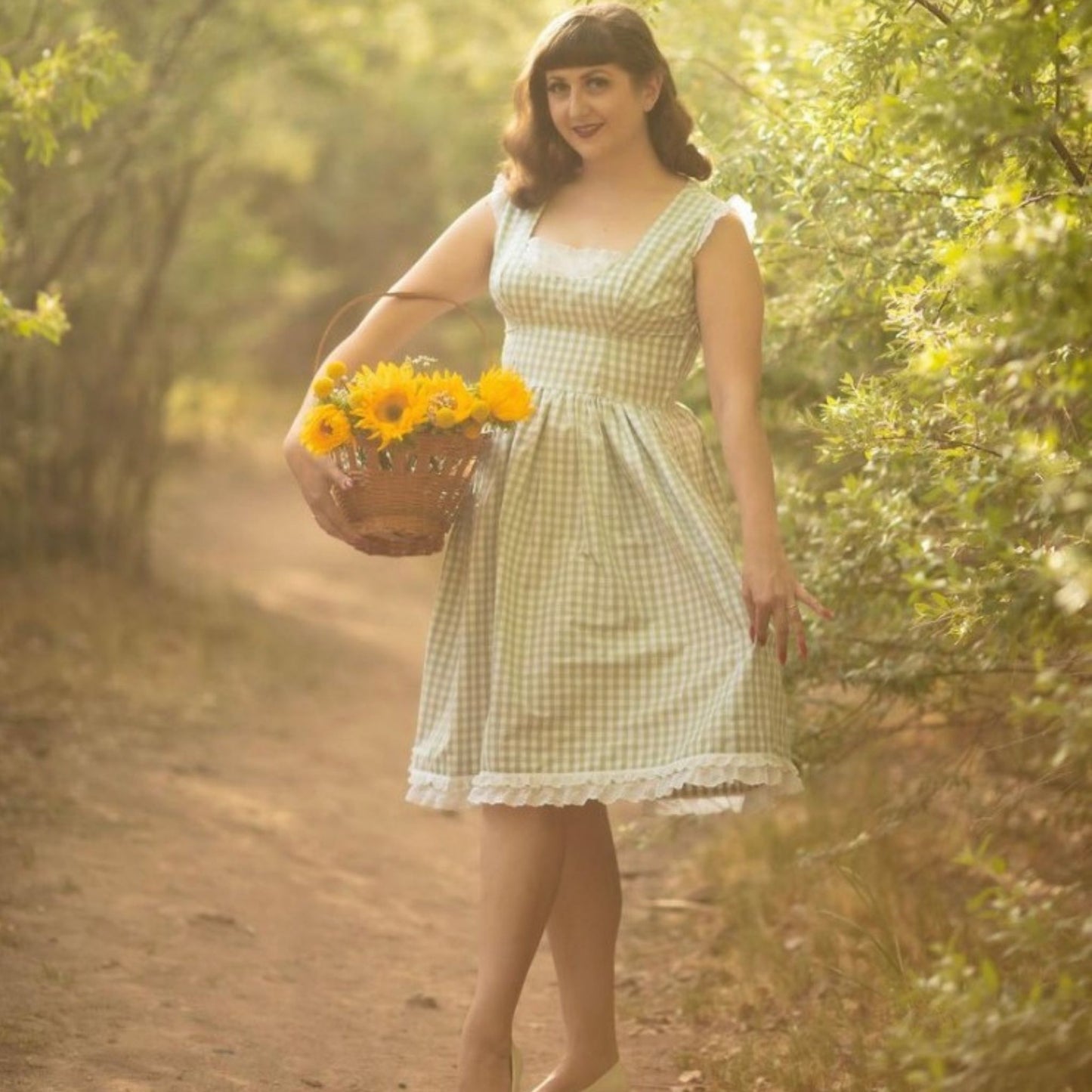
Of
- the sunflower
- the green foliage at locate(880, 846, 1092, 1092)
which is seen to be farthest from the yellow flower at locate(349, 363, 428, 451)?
the green foliage at locate(880, 846, 1092, 1092)

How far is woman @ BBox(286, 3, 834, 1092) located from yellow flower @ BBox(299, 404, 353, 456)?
9 centimetres

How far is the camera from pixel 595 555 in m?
2.98

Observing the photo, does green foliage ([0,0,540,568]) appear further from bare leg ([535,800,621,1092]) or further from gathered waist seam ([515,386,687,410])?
bare leg ([535,800,621,1092])

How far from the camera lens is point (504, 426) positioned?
2939 millimetres

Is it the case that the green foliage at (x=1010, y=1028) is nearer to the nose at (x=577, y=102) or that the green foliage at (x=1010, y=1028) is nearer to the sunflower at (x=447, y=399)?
the sunflower at (x=447, y=399)

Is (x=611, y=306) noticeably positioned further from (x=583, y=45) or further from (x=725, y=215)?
(x=583, y=45)

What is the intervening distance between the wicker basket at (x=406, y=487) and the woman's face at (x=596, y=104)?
568 mm

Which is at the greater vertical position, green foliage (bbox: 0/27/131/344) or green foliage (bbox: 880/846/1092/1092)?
green foliage (bbox: 0/27/131/344)

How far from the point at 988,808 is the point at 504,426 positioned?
143cm

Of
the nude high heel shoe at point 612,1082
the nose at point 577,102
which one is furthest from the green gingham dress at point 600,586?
the nude high heel shoe at point 612,1082

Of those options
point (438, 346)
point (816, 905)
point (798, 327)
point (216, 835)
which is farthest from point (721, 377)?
point (438, 346)

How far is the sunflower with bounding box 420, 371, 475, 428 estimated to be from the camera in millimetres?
2855

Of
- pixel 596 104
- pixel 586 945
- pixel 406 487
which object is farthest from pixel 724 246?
pixel 586 945

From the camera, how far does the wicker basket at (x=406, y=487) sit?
289 cm
